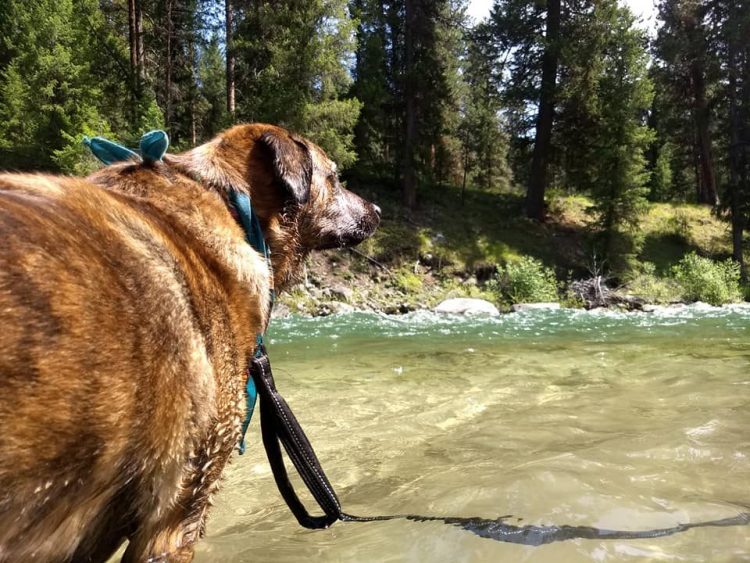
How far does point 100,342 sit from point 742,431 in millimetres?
4225

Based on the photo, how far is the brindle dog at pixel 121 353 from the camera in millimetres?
1065

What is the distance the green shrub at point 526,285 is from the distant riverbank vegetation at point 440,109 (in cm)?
8

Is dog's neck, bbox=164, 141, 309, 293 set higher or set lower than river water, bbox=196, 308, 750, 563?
higher

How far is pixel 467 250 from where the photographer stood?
22250 mm

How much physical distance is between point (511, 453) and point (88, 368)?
3.16m

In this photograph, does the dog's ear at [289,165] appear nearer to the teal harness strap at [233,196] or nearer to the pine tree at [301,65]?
the teal harness strap at [233,196]

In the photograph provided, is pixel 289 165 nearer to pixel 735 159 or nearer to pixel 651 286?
pixel 651 286

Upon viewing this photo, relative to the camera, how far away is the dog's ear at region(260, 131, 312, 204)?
2096 millimetres

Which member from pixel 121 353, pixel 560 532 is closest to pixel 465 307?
pixel 560 532

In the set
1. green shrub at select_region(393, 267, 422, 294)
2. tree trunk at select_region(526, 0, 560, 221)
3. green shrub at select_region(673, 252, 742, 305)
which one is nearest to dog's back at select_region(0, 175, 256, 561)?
green shrub at select_region(393, 267, 422, 294)

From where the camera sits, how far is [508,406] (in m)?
5.08

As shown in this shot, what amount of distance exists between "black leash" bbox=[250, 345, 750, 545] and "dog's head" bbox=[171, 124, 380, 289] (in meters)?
0.51

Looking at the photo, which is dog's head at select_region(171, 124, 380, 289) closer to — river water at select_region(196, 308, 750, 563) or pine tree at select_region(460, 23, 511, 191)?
river water at select_region(196, 308, 750, 563)

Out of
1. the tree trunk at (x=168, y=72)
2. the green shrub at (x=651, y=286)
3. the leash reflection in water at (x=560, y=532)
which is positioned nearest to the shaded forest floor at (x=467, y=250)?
the green shrub at (x=651, y=286)
